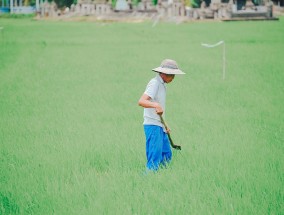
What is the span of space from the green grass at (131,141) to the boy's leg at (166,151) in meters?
0.17

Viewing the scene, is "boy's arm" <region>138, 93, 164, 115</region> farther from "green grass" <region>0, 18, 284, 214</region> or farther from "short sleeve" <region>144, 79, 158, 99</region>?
"green grass" <region>0, 18, 284, 214</region>

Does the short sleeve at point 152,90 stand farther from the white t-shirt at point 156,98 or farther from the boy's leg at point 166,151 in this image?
the boy's leg at point 166,151

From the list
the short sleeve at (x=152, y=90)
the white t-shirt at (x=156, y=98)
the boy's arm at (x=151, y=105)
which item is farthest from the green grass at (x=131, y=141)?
the short sleeve at (x=152, y=90)

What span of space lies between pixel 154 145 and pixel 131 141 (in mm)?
1438

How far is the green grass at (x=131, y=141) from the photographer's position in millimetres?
4156

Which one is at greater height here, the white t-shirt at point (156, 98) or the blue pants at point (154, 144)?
the white t-shirt at point (156, 98)

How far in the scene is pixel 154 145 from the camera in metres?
4.75

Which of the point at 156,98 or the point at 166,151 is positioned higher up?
the point at 156,98

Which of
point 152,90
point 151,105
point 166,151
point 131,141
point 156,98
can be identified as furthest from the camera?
point 131,141

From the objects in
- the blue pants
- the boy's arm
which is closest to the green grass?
the blue pants

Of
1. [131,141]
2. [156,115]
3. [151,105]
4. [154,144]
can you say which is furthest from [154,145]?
[131,141]

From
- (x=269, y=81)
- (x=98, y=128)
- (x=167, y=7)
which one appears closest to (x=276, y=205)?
(x=98, y=128)

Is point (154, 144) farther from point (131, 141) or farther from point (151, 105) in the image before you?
point (131, 141)

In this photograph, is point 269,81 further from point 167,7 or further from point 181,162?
point 167,7
